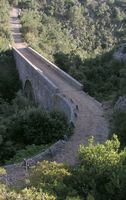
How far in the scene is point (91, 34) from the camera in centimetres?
5575

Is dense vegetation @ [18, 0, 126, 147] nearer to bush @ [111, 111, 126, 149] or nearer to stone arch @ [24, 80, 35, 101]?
stone arch @ [24, 80, 35, 101]

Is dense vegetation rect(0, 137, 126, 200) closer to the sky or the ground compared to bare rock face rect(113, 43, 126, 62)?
closer to the sky

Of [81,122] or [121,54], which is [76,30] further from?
[81,122]

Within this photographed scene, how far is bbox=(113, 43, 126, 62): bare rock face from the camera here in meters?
29.7

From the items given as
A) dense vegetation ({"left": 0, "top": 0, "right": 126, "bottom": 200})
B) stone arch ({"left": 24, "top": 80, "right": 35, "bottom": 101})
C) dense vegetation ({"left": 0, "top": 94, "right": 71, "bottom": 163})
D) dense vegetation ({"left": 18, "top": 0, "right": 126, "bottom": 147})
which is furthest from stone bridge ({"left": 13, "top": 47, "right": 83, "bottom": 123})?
dense vegetation ({"left": 18, "top": 0, "right": 126, "bottom": 147})

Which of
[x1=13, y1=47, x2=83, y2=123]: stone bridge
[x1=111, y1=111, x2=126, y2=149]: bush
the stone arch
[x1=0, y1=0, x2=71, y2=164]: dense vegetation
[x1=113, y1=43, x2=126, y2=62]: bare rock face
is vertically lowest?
the stone arch

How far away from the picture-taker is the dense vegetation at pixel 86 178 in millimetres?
8867

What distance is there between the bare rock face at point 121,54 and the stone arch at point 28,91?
6772 mm

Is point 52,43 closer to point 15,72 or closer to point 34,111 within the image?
point 15,72

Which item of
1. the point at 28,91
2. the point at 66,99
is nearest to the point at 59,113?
the point at 66,99

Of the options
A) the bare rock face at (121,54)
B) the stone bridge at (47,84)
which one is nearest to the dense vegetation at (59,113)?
the bare rock face at (121,54)

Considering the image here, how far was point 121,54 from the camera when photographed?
3058 centimetres

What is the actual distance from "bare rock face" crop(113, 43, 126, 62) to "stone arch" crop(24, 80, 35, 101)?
677cm

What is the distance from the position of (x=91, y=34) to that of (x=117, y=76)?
2817cm
